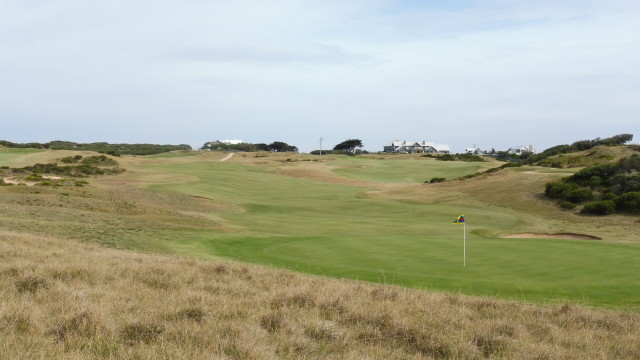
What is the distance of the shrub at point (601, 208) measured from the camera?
98.7 ft

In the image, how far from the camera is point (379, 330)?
6.95 metres

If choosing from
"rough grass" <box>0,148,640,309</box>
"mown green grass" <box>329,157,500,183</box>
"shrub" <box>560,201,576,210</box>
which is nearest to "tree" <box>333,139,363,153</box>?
"mown green grass" <box>329,157,500,183</box>

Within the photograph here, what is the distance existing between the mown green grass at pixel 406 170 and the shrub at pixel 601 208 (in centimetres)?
3695

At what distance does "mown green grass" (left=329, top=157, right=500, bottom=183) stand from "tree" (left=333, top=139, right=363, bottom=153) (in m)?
74.5

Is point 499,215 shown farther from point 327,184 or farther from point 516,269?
point 327,184

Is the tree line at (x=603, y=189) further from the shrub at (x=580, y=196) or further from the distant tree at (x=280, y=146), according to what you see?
the distant tree at (x=280, y=146)

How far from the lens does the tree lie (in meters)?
162

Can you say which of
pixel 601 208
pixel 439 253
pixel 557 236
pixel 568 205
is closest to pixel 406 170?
pixel 568 205

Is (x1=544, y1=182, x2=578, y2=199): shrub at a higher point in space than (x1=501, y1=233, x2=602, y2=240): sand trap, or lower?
higher

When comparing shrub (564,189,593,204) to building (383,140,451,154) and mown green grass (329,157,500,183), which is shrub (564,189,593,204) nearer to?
mown green grass (329,157,500,183)

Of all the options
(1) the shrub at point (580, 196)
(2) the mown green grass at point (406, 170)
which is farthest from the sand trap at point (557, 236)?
(2) the mown green grass at point (406, 170)

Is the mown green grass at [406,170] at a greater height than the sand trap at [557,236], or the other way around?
the mown green grass at [406,170]

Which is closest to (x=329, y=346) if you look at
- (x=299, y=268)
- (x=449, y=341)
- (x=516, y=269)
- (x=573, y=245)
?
(x=449, y=341)

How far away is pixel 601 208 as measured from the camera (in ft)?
99.1
